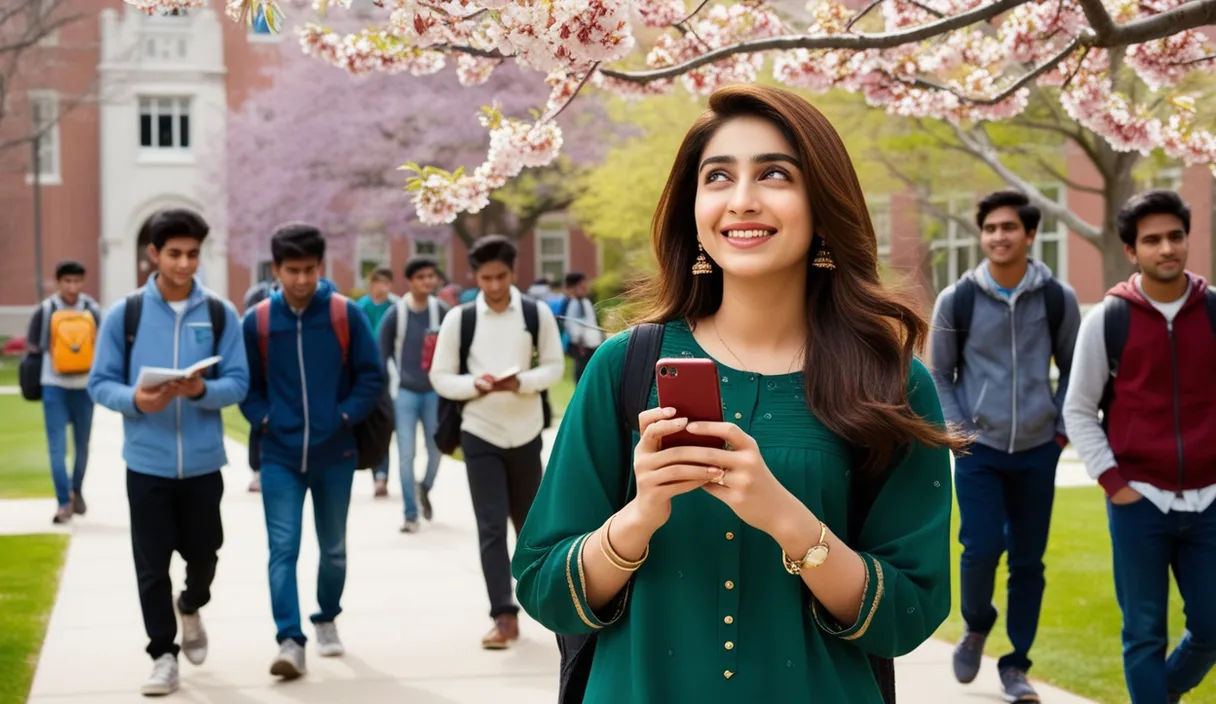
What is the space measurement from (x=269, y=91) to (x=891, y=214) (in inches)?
705

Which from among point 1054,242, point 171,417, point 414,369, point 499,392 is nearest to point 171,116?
point 1054,242

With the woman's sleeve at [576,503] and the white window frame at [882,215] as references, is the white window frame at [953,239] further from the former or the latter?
the woman's sleeve at [576,503]

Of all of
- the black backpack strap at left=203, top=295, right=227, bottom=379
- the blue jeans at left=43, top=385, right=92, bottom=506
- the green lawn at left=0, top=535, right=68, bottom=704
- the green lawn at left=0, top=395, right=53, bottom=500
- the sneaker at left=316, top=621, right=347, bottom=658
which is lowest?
the green lawn at left=0, top=395, right=53, bottom=500

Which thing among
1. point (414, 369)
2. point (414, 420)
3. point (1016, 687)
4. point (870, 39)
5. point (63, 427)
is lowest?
point (1016, 687)

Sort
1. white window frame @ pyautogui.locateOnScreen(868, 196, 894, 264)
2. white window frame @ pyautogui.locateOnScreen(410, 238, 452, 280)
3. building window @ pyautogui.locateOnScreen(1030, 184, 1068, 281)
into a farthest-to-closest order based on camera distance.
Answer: white window frame @ pyautogui.locateOnScreen(410, 238, 452, 280) < building window @ pyautogui.locateOnScreen(1030, 184, 1068, 281) < white window frame @ pyautogui.locateOnScreen(868, 196, 894, 264)

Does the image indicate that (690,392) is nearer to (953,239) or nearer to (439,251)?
(953,239)

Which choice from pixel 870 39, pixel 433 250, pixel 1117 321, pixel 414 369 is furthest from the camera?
pixel 433 250

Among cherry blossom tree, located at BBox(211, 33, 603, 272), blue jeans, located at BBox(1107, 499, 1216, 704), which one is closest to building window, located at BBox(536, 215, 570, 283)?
cherry blossom tree, located at BBox(211, 33, 603, 272)

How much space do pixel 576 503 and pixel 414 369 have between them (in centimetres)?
907

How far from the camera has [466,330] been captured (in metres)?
8.28

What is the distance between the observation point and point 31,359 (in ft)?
39.3

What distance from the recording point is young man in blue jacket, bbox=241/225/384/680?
7148mm

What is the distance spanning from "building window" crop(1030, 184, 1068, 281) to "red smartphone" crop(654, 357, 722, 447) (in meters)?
28.5

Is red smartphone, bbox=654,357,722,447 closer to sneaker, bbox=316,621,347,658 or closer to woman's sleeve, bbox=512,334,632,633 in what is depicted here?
woman's sleeve, bbox=512,334,632,633
